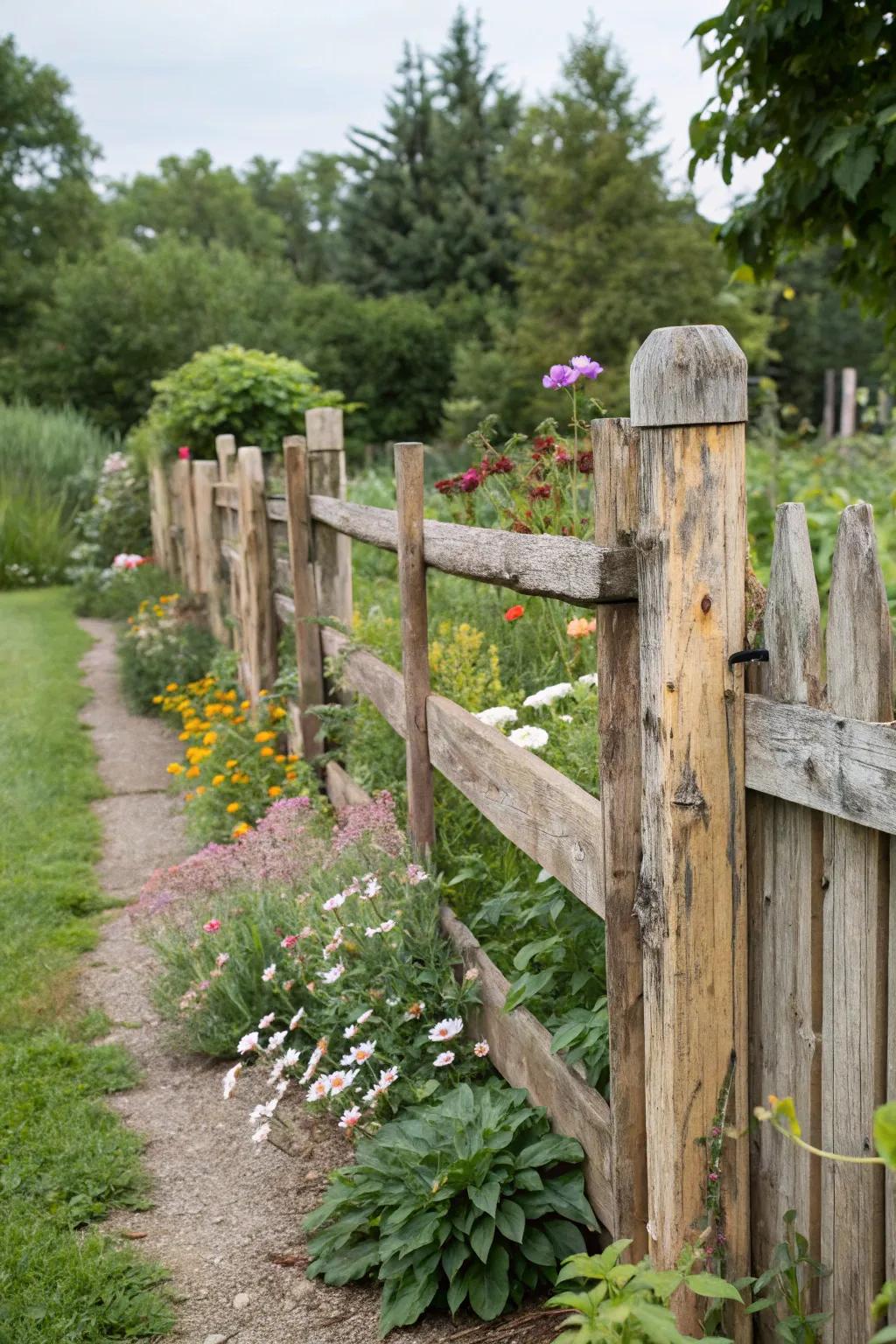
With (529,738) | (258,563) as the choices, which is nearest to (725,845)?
(529,738)

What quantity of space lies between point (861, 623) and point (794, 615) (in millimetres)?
149

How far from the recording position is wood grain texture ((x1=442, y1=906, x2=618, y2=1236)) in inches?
100

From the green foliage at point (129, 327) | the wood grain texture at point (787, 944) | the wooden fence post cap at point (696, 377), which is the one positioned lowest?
the wood grain texture at point (787, 944)

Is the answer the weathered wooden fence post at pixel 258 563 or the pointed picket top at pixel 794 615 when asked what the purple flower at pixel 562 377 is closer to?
the pointed picket top at pixel 794 615

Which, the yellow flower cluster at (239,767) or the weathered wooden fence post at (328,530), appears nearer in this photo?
the weathered wooden fence post at (328,530)

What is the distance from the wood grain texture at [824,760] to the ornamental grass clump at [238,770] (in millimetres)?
3564

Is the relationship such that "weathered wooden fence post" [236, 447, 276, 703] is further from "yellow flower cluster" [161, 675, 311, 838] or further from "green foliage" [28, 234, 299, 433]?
"green foliage" [28, 234, 299, 433]

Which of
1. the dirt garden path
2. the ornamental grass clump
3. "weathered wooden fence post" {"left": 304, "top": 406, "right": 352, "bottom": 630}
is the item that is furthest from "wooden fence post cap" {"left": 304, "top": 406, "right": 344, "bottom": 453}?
the dirt garden path

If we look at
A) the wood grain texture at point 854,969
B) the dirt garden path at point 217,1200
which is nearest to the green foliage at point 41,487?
the dirt garden path at point 217,1200

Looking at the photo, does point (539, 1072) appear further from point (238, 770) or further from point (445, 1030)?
point (238, 770)

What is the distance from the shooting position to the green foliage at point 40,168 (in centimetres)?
3712

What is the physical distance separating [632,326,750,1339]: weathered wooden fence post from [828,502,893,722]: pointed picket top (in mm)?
253

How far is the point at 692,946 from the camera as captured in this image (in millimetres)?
2074

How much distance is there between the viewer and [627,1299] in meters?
1.80
